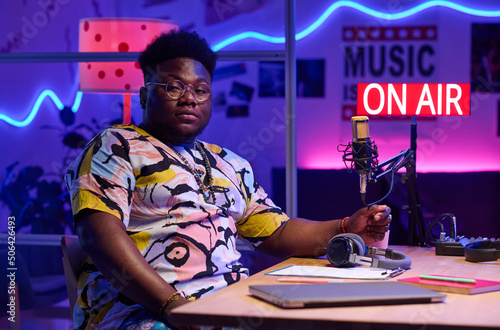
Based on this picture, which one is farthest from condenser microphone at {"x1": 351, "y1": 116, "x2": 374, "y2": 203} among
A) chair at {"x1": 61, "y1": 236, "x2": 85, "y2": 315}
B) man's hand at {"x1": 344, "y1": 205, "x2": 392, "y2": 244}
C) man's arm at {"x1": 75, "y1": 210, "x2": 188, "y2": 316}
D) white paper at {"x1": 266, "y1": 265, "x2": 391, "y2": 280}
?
chair at {"x1": 61, "y1": 236, "x2": 85, "y2": 315}

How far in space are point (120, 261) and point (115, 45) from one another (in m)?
1.67

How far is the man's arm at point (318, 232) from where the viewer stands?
183cm

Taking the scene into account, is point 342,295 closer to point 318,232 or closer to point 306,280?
point 306,280

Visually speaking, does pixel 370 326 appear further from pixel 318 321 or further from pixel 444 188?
pixel 444 188

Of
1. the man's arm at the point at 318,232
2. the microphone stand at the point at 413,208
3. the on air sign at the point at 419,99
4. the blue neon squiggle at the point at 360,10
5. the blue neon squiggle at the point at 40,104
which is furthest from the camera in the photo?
the blue neon squiggle at the point at 40,104

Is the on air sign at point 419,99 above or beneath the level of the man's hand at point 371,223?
above

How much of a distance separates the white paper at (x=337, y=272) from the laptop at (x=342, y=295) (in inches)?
8.0

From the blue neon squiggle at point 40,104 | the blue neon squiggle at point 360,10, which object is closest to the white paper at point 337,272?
the blue neon squiggle at point 360,10

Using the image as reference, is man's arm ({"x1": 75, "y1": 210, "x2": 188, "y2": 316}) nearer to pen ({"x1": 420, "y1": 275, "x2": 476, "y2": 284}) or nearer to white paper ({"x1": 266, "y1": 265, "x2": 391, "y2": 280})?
white paper ({"x1": 266, "y1": 265, "x2": 391, "y2": 280})

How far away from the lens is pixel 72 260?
1.73 m

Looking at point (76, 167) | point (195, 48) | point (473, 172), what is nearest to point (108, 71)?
point (195, 48)

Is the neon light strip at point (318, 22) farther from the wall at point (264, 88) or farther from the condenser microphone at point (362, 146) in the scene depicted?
the condenser microphone at point (362, 146)

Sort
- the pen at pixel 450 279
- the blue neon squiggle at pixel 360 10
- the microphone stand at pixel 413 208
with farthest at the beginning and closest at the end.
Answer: the blue neon squiggle at pixel 360 10
the microphone stand at pixel 413 208
the pen at pixel 450 279

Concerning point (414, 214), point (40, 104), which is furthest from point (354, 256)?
point (40, 104)
